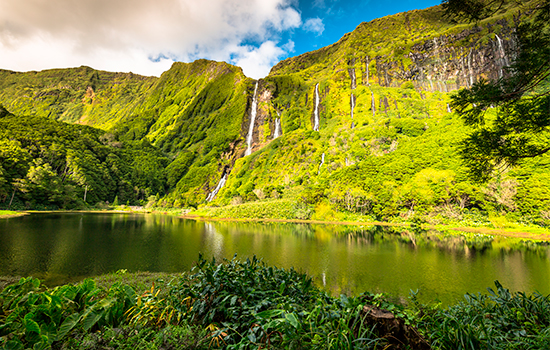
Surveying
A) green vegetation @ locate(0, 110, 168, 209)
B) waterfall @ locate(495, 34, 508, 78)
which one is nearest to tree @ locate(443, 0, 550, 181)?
green vegetation @ locate(0, 110, 168, 209)

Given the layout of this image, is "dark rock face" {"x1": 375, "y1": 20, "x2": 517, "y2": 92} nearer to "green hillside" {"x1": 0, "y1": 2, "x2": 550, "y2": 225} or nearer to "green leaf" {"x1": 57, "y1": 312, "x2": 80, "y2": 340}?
"green hillside" {"x1": 0, "y1": 2, "x2": 550, "y2": 225}

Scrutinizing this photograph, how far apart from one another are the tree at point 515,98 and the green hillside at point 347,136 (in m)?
0.62

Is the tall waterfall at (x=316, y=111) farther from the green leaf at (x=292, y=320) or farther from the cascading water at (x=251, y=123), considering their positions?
the green leaf at (x=292, y=320)

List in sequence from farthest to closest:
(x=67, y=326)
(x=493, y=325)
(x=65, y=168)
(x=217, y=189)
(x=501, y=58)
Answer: (x=217, y=189), (x=65, y=168), (x=501, y=58), (x=493, y=325), (x=67, y=326)

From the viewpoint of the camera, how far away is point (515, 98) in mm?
6879

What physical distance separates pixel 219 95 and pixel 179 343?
13778 centimetres

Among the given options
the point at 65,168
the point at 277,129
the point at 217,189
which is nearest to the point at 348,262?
the point at 217,189

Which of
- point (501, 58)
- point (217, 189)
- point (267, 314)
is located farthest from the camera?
point (217, 189)

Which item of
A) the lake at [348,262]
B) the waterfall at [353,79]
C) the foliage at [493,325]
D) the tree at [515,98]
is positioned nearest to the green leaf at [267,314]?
the foliage at [493,325]

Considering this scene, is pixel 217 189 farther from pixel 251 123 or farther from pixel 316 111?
pixel 316 111

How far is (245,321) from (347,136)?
68.4m

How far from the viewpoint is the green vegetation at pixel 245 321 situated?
2.82 m

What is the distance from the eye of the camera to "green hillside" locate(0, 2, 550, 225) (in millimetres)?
34406

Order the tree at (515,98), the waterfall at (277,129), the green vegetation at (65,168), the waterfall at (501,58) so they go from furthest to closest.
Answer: the waterfall at (277,129) < the waterfall at (501,58) < the green vegetation at (65,168) < the tree at (515,98)
